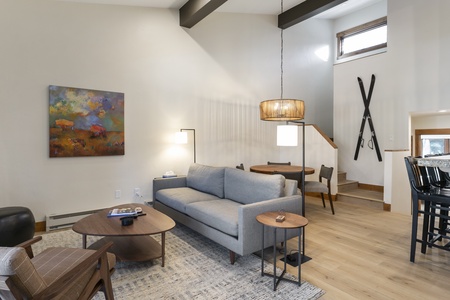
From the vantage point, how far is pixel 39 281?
1.30 meters

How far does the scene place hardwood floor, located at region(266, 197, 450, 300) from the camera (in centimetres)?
224

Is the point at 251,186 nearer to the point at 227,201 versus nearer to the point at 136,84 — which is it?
the point at 227,201

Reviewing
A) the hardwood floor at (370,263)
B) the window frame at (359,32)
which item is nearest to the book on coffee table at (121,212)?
the hardwood floor at (370,263)

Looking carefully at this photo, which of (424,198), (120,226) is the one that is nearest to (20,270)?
(120,226)

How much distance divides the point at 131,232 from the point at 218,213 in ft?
3.10

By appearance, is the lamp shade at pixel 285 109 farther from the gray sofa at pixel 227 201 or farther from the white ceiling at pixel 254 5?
the white ceiling at pixel 254 5

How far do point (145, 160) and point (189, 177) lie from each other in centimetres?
83

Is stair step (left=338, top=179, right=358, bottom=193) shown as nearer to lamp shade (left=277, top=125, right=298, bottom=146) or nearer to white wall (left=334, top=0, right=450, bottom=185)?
white wall (left=334, top=0, right=450, bottom=185)

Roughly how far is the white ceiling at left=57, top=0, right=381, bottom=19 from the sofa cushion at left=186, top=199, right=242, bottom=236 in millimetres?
3362

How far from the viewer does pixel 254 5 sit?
17.4ft

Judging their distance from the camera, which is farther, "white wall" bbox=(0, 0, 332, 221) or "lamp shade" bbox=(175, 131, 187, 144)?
"lamp shade" bbox=(175, 131, 187, 144)

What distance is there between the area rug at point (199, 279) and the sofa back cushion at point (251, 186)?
70 cm

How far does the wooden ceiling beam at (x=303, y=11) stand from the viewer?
4.71m

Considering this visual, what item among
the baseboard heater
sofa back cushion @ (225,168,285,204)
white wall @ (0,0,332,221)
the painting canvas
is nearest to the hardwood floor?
sofa back cushion @ (225,168,285,204)
